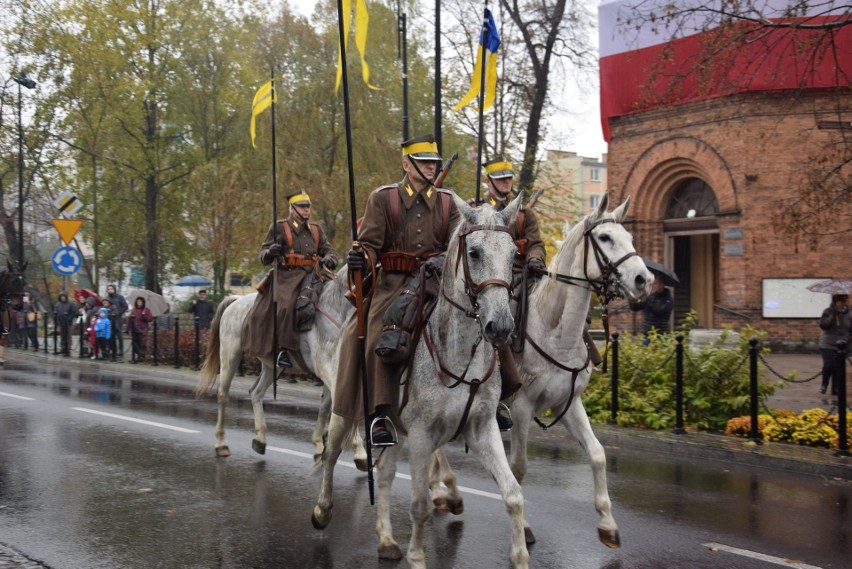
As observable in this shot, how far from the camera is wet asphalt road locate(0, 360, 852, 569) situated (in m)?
6.44

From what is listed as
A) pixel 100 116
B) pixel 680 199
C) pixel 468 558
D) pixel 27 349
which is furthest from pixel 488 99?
pixel 27 349

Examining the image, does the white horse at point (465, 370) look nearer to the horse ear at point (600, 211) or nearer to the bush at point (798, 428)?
the horse ear at point (600, 211)

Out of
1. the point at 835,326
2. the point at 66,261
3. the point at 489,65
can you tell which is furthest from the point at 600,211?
the point at 66,261

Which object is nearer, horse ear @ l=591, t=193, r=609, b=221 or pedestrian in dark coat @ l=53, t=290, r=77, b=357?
horse ear @ l=591, t=193, r=609, b=221

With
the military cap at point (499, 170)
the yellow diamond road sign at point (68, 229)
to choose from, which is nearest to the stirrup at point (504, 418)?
the military cap at point (499, 170)

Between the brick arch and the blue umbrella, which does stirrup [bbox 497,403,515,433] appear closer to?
the brick arch

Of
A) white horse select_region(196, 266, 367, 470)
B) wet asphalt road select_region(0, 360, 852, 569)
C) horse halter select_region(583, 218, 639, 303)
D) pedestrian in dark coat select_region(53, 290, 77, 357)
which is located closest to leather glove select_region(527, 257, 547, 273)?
horse halter select_region(583, 218, 639, 303)

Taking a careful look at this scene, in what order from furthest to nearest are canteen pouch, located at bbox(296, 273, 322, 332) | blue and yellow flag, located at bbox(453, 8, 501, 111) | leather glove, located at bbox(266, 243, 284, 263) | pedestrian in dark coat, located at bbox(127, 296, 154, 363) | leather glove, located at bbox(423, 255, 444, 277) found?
1. pedestrian in dark coat, located at bbox(127, 296, 154, 363)
2. leather glove, located at bbox(266, 243, 284, 263)
3. blue and yellow flag, located at bbox(453, 8, 501, 111)
4. canteen pouch, located at bbox(296, 273, 322, 332)
5. leather glove, located at bbox(423, 255, 444, 277)

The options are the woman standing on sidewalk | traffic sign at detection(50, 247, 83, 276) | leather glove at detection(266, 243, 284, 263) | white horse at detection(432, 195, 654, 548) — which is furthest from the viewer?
traffic sign at detection(50, 247, 83, 276)

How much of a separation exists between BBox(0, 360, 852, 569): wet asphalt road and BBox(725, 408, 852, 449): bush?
1.08 m

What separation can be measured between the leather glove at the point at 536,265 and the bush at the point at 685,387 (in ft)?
17.1

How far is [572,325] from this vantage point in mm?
7215

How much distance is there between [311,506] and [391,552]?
5.91 ft

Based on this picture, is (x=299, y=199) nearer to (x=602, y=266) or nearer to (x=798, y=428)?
(x=602, y=266)
